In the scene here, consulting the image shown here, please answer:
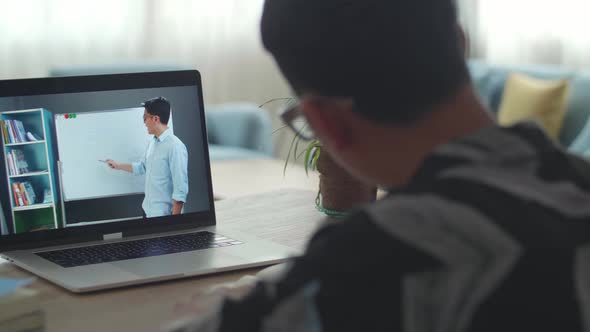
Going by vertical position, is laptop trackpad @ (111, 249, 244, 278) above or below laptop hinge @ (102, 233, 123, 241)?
below

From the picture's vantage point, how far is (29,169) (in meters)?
1.28

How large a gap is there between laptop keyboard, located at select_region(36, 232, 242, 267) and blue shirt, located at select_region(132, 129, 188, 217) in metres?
0.06

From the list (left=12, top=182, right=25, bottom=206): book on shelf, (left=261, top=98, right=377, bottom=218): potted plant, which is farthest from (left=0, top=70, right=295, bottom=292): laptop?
(left=261, top=98, right=377, bottom=218): potted plant

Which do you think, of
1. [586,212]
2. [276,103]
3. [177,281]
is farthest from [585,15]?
[586,212]

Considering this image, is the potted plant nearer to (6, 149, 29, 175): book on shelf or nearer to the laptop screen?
the laptop screen

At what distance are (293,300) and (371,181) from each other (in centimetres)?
19

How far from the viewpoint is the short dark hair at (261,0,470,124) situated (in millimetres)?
701

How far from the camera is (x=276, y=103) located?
4590mm

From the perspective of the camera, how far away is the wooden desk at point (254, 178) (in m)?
2.00

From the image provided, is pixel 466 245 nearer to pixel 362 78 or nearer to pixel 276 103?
pixel 362 78

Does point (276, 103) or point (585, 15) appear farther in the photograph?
point (276, 103)

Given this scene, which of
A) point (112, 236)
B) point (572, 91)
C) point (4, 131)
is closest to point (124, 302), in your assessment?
point (112, 236)

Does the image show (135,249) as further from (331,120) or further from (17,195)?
(331,120)

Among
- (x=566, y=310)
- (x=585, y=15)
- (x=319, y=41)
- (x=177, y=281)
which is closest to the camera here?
(x=566, y=310)
